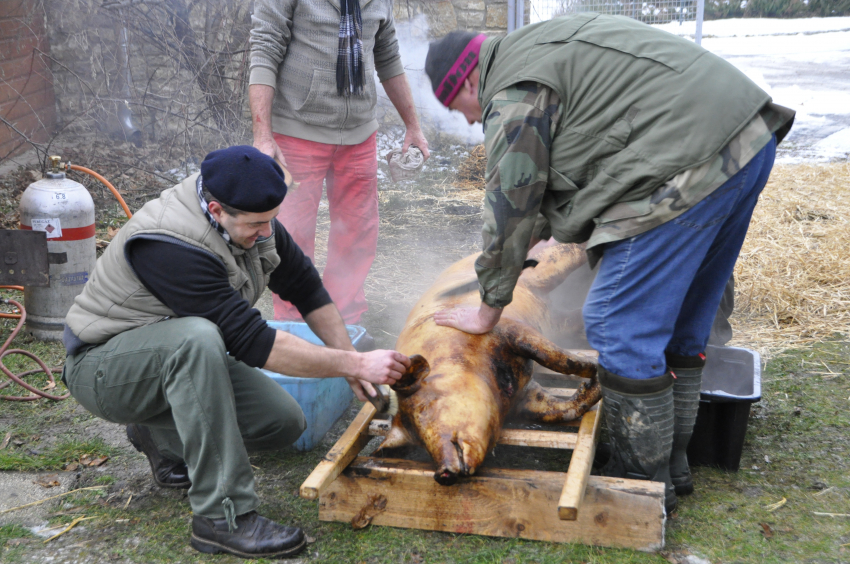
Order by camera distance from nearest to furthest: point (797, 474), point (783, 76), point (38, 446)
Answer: point (797, 474)
point (38, 446)
point (783, 76)

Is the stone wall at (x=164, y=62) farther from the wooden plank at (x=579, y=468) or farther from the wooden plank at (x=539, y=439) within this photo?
the wooden plank at (x=579, y=468)

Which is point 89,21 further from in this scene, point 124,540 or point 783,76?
point 783,76

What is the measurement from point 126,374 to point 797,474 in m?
2.57

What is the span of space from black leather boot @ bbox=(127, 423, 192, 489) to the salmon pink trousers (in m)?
1.43

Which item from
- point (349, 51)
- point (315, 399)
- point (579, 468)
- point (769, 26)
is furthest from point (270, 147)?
point (769, 26)

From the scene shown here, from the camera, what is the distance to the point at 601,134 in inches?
88.1

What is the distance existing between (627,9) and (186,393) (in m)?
7.44

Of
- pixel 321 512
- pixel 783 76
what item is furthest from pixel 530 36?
pixel 783 76

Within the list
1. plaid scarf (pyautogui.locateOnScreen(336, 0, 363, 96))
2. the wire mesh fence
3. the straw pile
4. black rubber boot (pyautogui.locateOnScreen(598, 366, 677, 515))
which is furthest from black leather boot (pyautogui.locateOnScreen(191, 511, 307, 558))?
the wire mesh fence

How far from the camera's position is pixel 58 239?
411cm

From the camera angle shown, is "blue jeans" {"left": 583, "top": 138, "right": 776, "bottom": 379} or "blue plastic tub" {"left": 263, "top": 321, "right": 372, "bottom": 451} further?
"blue plastic tub" {"left": 263, "top": 321, "right": 372, "bottom": 451}

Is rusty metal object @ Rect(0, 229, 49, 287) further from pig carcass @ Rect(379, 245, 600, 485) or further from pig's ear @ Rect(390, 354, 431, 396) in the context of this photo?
pig's ear @ Rect(390, 354, 431, 396)

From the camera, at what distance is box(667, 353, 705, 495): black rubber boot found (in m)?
2.62

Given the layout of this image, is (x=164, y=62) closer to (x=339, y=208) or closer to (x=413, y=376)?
(x=339, y=208)
